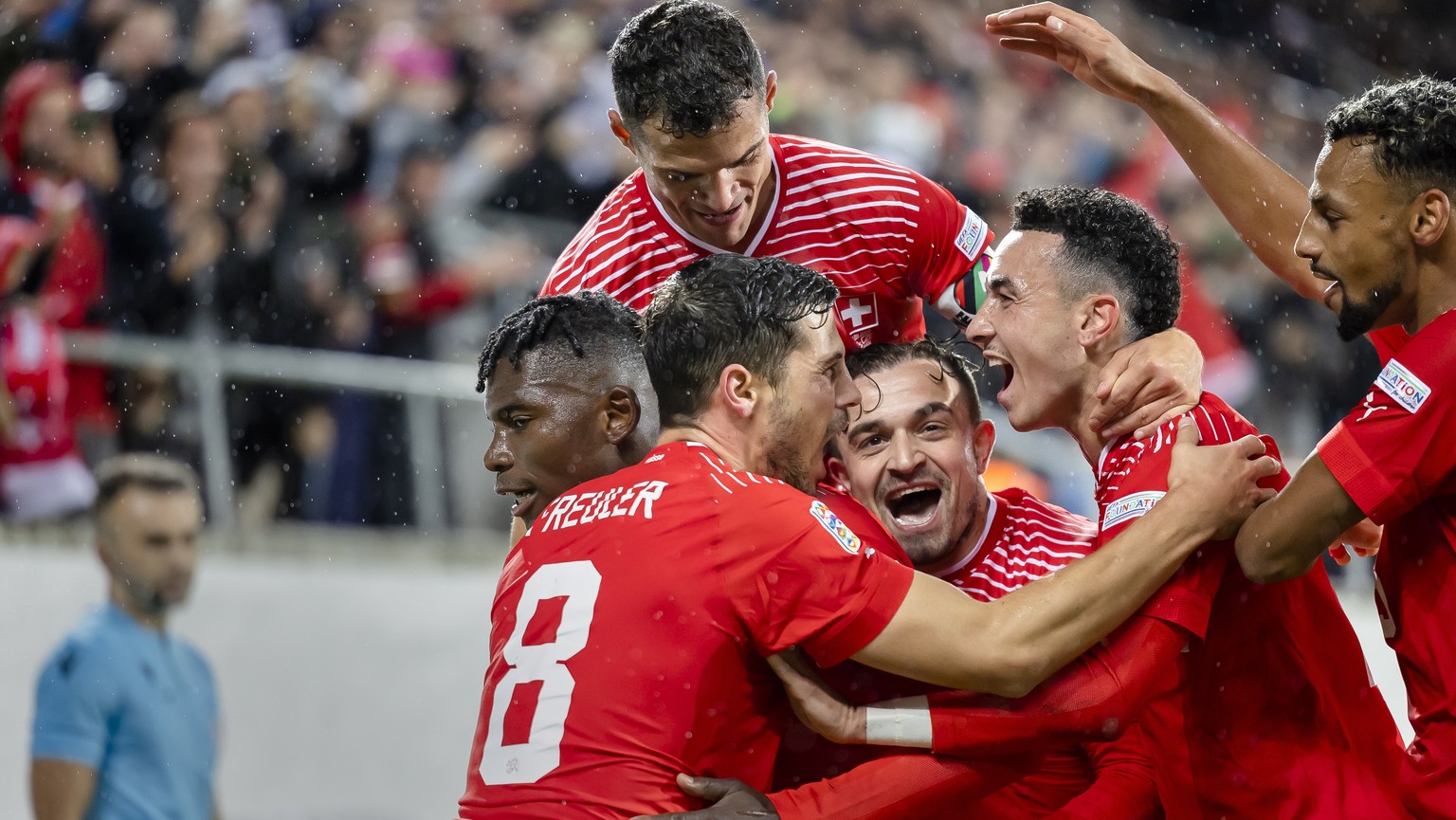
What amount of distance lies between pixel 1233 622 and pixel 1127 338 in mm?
609

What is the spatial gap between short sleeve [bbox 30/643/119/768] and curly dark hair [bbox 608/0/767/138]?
3046mm

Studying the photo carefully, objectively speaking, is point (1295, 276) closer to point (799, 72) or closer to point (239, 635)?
point (239, 635)

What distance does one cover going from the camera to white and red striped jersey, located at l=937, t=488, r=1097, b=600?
11.7 feet

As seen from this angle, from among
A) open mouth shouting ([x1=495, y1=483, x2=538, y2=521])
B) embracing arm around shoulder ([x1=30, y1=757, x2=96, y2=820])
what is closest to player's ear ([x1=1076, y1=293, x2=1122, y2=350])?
open mouth shouting ([x1=495, y1=483, x2=538, y2=521])

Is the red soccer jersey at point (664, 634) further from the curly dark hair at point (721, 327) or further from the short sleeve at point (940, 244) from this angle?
the short sleeve at point (940, 244)

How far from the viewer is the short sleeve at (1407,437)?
9.05ft

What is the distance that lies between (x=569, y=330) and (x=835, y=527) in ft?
3.08

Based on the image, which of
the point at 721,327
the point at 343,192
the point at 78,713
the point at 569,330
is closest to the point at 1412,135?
the point at 721,327

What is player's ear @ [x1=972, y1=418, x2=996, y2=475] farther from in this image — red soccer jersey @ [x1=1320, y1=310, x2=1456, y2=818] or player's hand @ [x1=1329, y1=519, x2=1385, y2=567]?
red soccer jersey @ [x1=1320, y1=310, x2=1456, y2=818]

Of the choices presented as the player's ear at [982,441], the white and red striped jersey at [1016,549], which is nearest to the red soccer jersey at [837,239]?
the player's ear at [982,441]

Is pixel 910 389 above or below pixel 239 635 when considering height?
above

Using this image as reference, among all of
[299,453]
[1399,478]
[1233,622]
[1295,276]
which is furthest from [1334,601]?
[299,453]

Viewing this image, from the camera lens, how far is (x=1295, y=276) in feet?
12.4

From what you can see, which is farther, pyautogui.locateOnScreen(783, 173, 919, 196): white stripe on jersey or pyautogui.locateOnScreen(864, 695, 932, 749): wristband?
pyautogui.locateOnScreen(783, 173, 919, 196): white stripe on jersey
